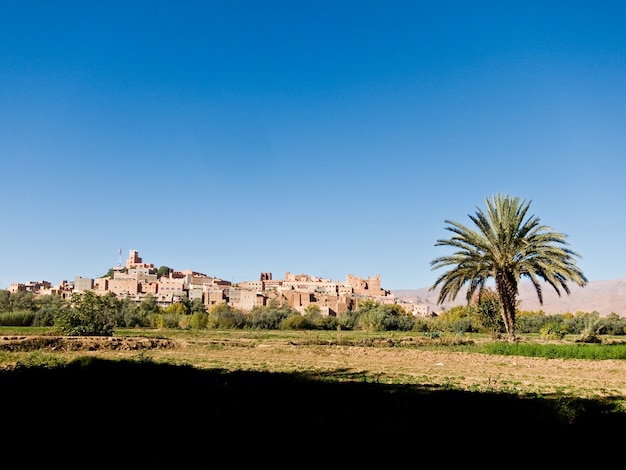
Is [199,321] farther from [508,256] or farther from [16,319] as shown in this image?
[508,256]

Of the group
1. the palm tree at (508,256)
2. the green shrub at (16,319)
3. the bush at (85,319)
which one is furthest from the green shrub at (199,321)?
the palm tree at (508,256)

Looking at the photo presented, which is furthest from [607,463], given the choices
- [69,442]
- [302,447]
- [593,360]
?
[593,360]

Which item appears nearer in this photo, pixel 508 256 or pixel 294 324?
pixel 508 256

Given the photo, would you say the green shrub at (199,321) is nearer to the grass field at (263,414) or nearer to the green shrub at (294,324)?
the green shrub at (294,324)

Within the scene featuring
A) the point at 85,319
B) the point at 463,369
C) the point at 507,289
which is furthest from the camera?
the point at 85,319

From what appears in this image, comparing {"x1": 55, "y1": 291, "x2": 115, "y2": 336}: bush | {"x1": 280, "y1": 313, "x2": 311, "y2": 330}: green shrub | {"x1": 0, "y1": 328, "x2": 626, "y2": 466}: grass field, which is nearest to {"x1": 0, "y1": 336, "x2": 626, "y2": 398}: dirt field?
{"x1": 0, "y1": 328, "x2": 626, "y2": 466}: grass field

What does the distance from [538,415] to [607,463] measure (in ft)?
5.60

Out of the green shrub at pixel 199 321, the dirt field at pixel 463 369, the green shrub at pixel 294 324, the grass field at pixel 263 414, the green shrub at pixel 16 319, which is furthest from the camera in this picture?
the green shrub at pixel 294 324

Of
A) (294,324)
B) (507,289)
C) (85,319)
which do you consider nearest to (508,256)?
(507,289)

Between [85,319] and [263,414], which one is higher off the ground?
[85,319]

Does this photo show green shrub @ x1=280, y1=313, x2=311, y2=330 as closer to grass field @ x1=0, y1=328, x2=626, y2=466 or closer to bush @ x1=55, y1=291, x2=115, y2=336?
bush @ x1=55, y1=291, x2=115, y2=336

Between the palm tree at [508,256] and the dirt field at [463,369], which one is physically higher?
the palm tree at [508,256]

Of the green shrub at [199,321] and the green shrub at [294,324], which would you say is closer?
the green shrub at [199,321]

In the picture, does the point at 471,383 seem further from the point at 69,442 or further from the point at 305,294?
the point at 305,294
